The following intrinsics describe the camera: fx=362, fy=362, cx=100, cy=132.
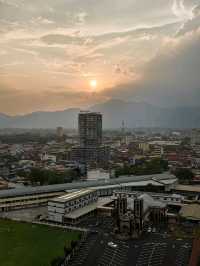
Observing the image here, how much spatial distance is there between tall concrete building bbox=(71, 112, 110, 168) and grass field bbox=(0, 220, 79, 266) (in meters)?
45.8

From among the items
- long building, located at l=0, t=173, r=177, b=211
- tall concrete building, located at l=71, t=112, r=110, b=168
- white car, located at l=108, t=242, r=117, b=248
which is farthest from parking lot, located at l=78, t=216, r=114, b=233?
tall concrete building, located at l=71, t=112, r=110, b=168

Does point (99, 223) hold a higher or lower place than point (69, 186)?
lower

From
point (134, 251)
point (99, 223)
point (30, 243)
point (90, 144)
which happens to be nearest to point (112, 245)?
point (134, 251)

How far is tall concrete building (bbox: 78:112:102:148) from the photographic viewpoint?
8119 cm

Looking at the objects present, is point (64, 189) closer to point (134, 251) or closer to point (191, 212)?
point (191, 212)

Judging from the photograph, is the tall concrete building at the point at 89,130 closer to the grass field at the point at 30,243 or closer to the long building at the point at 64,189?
the long building at the point at 64,189

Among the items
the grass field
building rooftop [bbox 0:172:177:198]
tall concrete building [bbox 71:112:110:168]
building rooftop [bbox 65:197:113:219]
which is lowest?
the grass field

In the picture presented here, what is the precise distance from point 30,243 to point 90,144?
173 feet

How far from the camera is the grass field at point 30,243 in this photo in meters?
25.6

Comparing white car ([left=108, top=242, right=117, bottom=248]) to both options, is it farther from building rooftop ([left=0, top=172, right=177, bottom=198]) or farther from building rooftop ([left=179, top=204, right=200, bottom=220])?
building rooftop ([left=0, top=172, right=177, bottom=198])

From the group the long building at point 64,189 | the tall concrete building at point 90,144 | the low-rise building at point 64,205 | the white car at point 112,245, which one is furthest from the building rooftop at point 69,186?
the tall concrete building at point 90,144

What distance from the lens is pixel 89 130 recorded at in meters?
82.1

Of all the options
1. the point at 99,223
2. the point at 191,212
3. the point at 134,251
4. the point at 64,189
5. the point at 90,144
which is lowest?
the point at 134,251

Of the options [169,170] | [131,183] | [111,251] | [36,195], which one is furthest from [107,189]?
[169,170]
